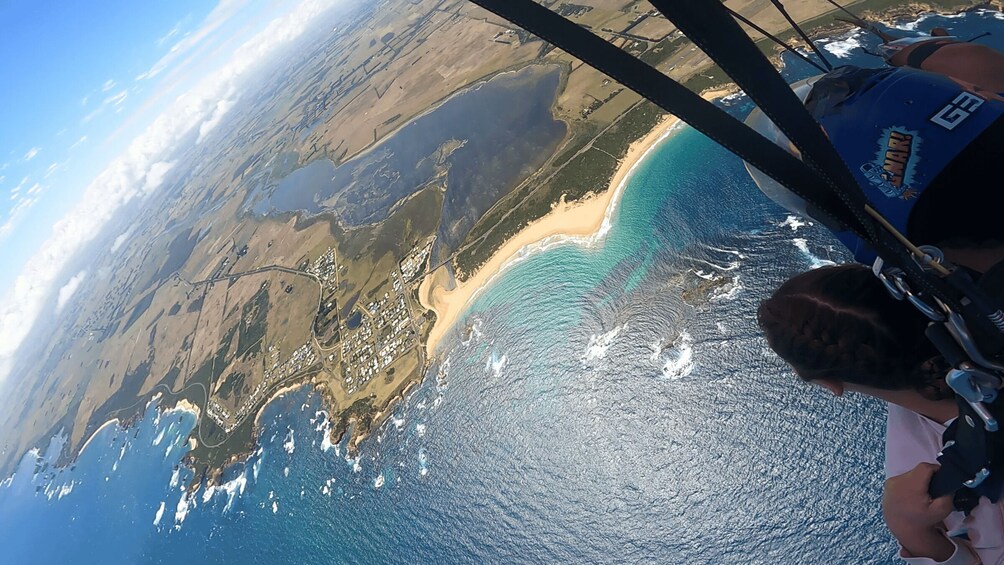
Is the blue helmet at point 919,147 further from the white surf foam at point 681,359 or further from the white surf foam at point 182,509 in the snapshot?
the white surf foam at point 182,509

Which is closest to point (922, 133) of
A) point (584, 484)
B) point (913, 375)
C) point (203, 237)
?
point (913, 375)

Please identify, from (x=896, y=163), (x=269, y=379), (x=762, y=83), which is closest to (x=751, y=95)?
(x=762, y=83)

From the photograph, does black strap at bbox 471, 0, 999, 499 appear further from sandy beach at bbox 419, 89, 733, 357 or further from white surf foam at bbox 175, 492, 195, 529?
white surf foam at bbox 175, 492, 195, 529

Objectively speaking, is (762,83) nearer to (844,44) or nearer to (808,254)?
(808,254)

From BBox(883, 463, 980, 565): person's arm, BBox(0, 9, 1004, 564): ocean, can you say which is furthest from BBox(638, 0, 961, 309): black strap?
BBox(0, 9, 1004, 564): ocean

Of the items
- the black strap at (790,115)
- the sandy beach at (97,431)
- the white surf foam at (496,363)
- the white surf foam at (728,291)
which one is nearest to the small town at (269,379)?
the white surf foam at (496,363)

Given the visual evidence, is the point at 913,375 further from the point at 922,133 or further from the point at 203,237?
the point at 203,237

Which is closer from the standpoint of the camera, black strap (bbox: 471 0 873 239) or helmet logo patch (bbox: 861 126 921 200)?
black strap (bbox: 471 0 873 239)
